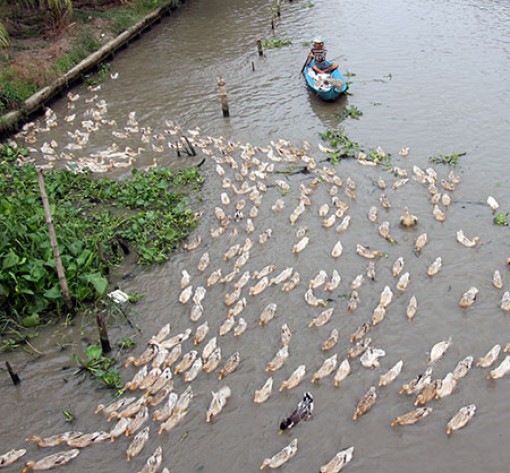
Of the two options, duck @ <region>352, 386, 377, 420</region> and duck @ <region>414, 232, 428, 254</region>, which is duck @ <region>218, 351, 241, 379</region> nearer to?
duck @ <region>352, 386, 377, 420</region>

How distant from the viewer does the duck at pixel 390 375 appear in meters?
6.28

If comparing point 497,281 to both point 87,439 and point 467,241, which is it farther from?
point 87,439

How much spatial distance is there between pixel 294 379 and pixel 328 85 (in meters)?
8.88

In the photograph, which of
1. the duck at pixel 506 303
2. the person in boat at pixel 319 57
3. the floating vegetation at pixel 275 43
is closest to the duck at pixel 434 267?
the duck at pixel 506 303

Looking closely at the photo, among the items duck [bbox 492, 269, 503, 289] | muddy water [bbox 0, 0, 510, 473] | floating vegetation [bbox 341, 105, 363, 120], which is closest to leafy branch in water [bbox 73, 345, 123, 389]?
muddy water [bbox 0, 0, 510, 473]

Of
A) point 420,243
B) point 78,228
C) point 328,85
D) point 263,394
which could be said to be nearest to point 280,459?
point 263,394

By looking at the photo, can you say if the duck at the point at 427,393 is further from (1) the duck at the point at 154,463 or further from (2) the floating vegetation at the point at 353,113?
(2) the floating vegetation at the point at 353,113

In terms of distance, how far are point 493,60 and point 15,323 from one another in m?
14.4

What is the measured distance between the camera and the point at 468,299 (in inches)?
287

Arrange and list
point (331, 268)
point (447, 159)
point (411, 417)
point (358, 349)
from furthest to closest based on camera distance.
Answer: point (447, 159)
point (331, 268)
point (358, 349)
point (411, 417)

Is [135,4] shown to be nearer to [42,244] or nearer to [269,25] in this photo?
[269,25]

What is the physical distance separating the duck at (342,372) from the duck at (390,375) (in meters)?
0.39

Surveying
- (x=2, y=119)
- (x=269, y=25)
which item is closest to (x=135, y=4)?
(x=269, y=25)

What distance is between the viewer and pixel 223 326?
723 cm
